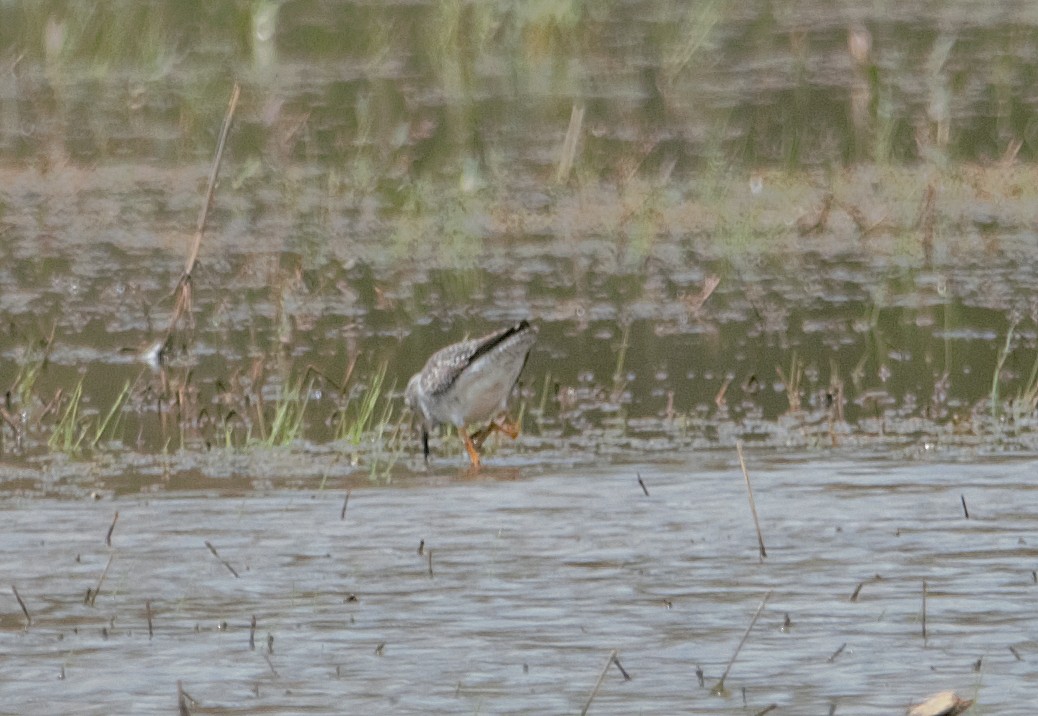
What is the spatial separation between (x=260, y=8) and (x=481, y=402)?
9382 millimetres

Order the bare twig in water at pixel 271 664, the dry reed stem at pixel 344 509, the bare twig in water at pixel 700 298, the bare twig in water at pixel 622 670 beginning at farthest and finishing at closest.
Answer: the bare twig in water at pixel 700 298, the dry reed stem at pixel 344 509, the bare twig in water at pixel 271 664, the bare twig in water at pixel 622 670

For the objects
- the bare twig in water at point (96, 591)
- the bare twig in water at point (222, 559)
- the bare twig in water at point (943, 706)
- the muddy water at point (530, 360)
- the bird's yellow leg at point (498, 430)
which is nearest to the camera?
the bare twig in water at point (943, 706)

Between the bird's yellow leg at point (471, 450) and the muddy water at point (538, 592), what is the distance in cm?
13

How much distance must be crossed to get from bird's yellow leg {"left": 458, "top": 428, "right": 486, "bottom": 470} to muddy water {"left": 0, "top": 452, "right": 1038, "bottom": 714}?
0.43ft

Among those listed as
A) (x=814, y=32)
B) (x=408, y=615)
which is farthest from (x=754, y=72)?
(x=408, y=615)

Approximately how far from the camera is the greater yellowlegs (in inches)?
323

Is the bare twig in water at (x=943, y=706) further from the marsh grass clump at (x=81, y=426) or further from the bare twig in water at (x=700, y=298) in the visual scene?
the bare twig in water at (x=700, y=298)

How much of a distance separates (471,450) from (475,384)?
0.26m

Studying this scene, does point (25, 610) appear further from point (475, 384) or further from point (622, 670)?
point (475, 384)

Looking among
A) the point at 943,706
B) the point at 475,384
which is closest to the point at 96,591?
the point at 475,384

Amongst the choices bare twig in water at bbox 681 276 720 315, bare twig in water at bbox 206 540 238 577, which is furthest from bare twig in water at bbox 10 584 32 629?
bare twig in water at bbox 681 276 720 315

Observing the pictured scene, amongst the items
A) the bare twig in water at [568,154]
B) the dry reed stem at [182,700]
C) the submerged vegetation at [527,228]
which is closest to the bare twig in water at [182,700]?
the dry reed stem at [182,700]

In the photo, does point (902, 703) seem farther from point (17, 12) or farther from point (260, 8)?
point (17, 12)

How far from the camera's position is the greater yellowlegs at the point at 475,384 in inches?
323
